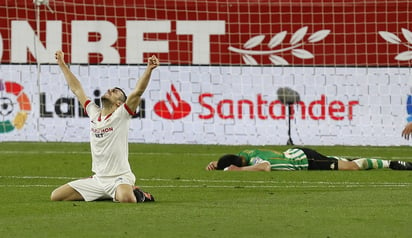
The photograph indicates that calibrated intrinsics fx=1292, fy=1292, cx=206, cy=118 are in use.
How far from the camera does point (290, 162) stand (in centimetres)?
1936

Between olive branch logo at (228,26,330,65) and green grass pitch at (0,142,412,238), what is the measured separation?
5427 millimetres

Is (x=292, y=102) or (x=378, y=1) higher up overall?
(x=378, y=1)

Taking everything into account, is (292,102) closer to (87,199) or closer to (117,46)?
(117,46)

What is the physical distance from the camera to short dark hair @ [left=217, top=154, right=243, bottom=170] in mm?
19062

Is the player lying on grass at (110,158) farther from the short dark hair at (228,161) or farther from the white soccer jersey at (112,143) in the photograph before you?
the short dark hair at (228,161)

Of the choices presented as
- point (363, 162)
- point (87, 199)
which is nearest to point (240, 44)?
point (363, 162)

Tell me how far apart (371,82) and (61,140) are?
21.6 ft

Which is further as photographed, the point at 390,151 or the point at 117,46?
the point at 117,46

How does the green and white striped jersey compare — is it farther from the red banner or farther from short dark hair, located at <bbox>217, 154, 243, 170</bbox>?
the red banner

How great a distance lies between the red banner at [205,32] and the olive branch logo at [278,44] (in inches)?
0.8

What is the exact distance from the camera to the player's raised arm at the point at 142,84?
1310 centimetres

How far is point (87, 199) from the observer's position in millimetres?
13836

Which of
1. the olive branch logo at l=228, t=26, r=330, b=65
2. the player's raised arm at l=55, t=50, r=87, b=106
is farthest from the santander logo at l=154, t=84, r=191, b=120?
the player's raised arm at l=55, t=50, r=87, b=106

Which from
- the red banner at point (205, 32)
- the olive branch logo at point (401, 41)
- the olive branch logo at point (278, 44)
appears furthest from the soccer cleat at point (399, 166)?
the olive branch logo at point (278, 44)
